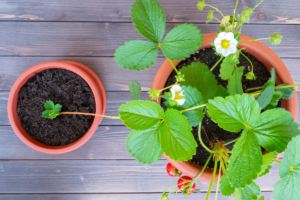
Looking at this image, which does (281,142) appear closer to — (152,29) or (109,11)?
(152,29)

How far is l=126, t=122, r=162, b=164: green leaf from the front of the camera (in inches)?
23.1

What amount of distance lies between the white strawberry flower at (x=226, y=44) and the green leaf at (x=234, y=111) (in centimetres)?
11

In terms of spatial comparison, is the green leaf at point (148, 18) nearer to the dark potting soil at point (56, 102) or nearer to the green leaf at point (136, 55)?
the green leaf at point (136, 55)

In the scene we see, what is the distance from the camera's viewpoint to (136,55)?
24.6 inches

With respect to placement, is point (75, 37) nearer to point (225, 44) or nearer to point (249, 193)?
point (225, 44)

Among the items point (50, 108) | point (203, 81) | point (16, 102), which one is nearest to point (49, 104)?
point (50, 108)

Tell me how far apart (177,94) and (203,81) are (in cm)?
17

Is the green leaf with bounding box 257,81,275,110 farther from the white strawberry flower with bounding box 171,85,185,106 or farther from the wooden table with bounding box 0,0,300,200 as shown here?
the wooden table with bounding box 0,0,300,200

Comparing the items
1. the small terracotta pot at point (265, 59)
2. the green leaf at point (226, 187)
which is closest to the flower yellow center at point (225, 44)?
the small terracotta pot at point (265, 59)

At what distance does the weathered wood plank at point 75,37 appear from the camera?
1.01 meters

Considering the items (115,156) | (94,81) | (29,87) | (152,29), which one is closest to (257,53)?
(152,29)

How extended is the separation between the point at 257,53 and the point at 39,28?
99 centimetres

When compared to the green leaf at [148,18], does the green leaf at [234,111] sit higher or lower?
lower

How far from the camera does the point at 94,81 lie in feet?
3.08
